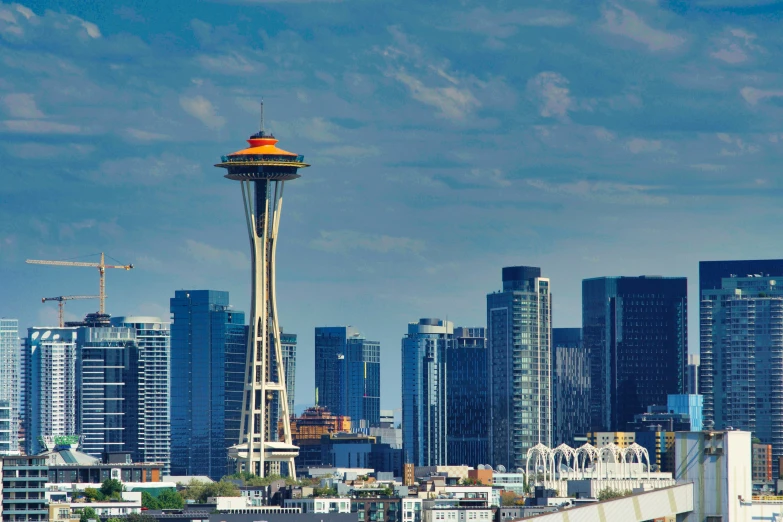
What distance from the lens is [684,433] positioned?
60438 mm

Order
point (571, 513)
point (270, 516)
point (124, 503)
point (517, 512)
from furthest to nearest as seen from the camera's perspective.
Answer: point (124, 503) → point (517, 512) → point (270, 516) → point (571, 513)

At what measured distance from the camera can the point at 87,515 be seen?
177125 millimetres

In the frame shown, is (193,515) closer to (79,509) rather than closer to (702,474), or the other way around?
(79,509)

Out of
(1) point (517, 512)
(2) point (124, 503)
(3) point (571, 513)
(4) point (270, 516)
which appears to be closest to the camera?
(3) point (571, 513)

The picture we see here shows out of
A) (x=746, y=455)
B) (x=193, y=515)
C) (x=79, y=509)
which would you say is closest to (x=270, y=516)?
(x=193, y=515)

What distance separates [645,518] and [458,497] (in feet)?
456

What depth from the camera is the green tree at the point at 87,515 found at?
172913 mm

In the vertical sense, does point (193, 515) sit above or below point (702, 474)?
below

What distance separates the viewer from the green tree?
172913mm

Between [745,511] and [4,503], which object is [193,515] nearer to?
[4,503]

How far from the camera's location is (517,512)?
177 meters

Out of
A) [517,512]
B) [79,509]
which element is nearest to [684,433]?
[517,512]

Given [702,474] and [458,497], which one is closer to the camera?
[702,474]

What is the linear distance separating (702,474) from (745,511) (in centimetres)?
179
